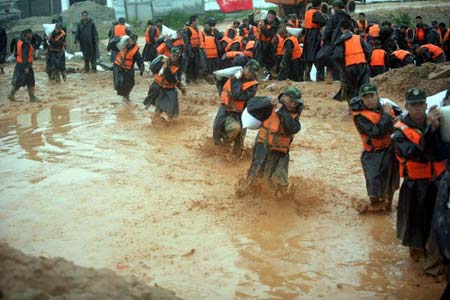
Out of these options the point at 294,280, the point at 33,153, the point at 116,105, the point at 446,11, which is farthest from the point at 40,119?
the point at 446,11

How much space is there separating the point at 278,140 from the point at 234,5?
20.5 meters

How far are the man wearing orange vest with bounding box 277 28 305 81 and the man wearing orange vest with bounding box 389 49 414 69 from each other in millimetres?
2164

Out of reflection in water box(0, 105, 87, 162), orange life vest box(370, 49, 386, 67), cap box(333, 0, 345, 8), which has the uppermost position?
cap box(333, 0, 345, 8)

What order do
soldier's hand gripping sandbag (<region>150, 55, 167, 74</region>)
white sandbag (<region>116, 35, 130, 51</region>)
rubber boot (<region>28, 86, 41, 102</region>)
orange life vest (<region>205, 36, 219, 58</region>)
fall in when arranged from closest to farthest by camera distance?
soldier's hand gripping sandbag (<region>150, 55, 167, 74</region>), white sandbag (<region>116, 35, 130, 51</region>), rubber boot (<region>28, 86, 41, 102</region>), orange life vest (<region>205, 36, 219, 58</region>)

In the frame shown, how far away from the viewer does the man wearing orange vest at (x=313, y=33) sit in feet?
46.3

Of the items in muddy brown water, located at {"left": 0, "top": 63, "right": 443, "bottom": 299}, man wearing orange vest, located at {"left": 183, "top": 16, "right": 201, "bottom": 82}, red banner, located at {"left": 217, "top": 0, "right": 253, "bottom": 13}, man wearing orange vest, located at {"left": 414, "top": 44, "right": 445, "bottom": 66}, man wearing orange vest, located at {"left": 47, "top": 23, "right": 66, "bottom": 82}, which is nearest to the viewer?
muddy brown water, located at {"left": 0, "top": 63, "right": 443, "bottom": 299}

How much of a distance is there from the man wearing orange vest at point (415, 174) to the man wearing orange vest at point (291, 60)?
9.55 m

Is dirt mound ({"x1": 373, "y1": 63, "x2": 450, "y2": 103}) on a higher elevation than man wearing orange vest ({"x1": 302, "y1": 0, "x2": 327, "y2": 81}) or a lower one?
lower

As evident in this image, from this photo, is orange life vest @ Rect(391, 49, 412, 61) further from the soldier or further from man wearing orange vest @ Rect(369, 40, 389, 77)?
the soldier

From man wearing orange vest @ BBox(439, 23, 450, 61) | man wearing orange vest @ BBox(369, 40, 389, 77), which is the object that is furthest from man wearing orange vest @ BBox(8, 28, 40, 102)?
man wearing orange vest @ BBox(439, 23, 450, 61)

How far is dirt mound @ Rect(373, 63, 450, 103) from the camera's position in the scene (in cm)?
1220

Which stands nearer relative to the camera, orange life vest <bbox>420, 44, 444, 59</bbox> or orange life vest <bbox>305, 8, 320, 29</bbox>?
orange life vest <bbox>305, 8, 320, 29</bbox>

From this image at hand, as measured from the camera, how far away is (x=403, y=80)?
1273 centimetres

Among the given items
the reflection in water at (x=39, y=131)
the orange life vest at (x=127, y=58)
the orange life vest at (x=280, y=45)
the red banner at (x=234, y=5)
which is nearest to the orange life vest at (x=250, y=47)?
the orange life vest at (x=280, y=45)
